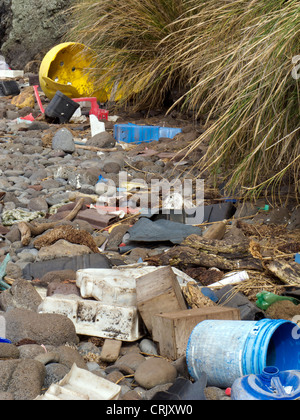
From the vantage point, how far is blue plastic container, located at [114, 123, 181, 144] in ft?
20.0

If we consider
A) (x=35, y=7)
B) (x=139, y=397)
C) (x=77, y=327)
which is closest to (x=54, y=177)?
(x=77, y=327)

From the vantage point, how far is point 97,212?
402 cm

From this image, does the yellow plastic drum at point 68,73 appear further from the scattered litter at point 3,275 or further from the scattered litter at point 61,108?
the scattered litter at point 3,275

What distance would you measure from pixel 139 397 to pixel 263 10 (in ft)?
8.58

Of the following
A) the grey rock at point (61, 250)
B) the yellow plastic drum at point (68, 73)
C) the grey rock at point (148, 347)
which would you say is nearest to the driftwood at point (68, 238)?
the grey rock at point (61, 250)

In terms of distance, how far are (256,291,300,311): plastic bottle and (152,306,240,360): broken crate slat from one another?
0.32 m

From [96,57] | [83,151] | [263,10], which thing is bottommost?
[83,151]

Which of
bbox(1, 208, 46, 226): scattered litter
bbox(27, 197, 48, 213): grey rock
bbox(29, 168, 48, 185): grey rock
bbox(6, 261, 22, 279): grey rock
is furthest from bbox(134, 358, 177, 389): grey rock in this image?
bbox(29, 168, 48, 185): grey rock

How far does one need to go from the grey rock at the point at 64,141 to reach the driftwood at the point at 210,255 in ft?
9.10

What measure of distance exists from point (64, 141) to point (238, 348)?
4.12 meters

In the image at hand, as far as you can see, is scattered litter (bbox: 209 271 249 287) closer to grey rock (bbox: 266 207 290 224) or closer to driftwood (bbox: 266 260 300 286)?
driftwood (bbox: 266 260 300 286)

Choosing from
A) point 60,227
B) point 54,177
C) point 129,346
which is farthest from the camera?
point 54,177
